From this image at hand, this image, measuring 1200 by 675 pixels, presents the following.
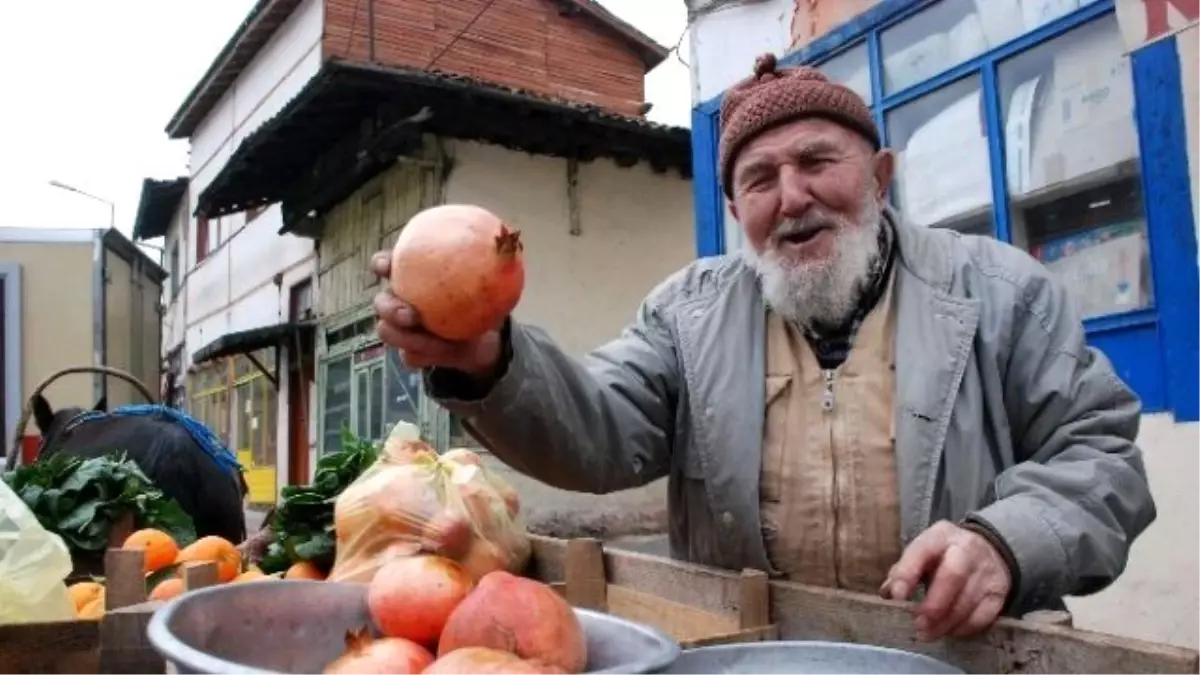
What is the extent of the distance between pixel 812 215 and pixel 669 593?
0.89 meters

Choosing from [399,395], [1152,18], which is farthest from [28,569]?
[399,395]

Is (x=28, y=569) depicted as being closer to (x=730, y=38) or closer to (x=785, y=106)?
(x=785, y=106)

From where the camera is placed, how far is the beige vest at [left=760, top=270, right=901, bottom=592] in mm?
2102

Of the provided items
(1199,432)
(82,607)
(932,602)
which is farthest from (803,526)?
(1199,432)

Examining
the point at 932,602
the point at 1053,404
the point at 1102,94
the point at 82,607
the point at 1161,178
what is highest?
the point at 1102,94

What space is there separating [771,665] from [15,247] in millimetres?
10362

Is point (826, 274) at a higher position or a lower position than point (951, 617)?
higher

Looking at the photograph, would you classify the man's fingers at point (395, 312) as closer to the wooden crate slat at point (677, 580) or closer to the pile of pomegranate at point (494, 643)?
the pile of pomegranate at point (494, 643)

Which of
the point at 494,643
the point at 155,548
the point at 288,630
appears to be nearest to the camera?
the point at 494,643

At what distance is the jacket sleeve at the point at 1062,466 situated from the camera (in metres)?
1.68

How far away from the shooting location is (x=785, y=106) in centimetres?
223

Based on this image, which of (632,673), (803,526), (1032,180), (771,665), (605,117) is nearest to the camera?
(632,673)

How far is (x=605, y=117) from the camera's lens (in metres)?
11.5

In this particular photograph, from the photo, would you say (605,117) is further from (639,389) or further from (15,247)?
(639,389)
